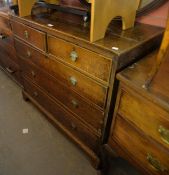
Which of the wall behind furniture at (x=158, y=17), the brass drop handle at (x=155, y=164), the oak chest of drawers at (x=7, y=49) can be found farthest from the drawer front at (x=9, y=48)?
the brass drop handle at (x=155, y=164)

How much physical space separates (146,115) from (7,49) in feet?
5.22

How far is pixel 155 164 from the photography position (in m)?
0.83

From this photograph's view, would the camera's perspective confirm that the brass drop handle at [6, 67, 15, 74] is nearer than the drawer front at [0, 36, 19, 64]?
No

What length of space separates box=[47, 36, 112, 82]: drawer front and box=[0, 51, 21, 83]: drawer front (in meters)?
0.86

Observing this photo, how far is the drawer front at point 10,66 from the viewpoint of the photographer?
1.89 m

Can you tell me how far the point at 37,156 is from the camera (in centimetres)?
142

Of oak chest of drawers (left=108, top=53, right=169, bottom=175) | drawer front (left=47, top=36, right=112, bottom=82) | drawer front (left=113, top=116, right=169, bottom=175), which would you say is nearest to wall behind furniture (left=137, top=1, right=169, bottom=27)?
oak chest of drawers (left=108, top=53, right=169, bottom=175)

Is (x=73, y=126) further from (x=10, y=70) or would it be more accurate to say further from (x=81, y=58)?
(x=10, y=70)

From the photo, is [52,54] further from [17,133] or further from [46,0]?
[17,133]

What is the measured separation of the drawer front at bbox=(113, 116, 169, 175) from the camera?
0.79m

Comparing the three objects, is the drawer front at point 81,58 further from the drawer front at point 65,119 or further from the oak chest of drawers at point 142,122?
the drawer front at point 65,119

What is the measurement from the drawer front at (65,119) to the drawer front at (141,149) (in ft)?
0.84

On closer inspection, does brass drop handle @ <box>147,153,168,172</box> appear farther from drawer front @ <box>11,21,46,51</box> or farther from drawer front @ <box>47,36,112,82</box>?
drawer front @ <box>11,21,46,51</box>

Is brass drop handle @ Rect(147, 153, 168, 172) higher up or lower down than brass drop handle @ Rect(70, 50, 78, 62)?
lower down
